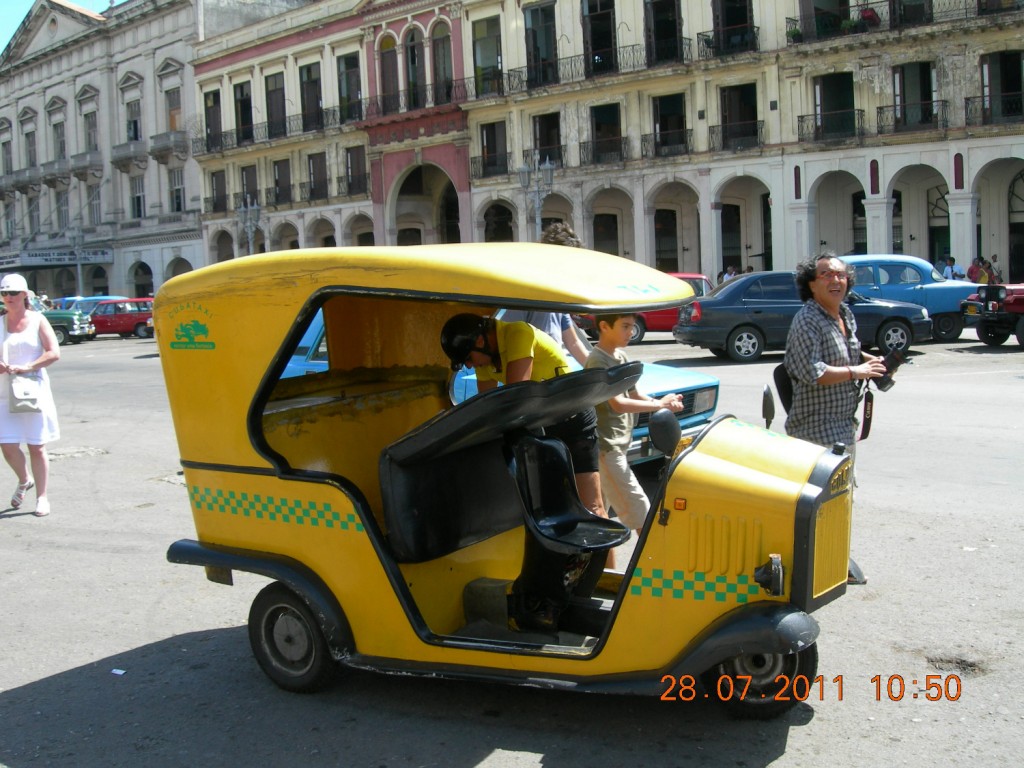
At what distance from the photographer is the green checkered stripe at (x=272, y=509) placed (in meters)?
4.46

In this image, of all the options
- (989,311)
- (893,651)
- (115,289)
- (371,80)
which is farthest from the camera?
(115,289)

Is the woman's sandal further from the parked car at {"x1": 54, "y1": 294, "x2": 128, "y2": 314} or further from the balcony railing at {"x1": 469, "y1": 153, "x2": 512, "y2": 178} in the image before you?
the parked car at {"x1": 54, "y1": 294, "x2": 128, "y2": 314}

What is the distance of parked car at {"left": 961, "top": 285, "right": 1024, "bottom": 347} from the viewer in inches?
716

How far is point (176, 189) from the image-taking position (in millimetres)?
52062

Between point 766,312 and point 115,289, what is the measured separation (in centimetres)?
4426

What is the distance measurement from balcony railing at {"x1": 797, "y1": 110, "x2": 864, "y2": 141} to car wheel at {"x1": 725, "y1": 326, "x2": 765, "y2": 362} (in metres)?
15.4

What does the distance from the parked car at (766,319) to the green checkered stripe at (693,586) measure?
1476 cm

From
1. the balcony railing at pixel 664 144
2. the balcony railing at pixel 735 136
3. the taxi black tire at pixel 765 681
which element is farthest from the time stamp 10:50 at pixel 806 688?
the balcony railing at pixel 664 144

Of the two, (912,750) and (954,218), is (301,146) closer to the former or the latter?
(954,218)

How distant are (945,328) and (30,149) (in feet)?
185

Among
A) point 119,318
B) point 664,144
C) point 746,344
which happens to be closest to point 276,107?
point 119,318

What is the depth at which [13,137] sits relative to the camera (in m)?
63.4

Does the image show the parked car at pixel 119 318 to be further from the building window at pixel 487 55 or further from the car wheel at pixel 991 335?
the car wheel at pixel 991 335

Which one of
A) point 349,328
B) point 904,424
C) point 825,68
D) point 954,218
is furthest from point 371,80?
point 349,328
